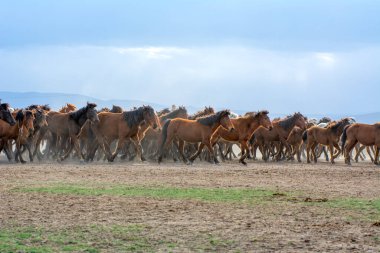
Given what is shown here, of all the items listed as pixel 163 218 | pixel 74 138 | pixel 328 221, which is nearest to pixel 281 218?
pixel 328 221

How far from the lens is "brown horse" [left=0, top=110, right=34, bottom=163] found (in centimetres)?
Result: 2827

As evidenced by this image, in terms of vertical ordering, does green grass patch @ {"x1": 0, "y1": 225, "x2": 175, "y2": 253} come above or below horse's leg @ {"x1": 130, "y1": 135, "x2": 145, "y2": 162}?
below

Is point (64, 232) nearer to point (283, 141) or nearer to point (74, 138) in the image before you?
point (74, 138)

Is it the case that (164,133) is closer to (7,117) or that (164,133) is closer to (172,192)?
(7,117)

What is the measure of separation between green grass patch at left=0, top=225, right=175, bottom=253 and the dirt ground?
228 mm

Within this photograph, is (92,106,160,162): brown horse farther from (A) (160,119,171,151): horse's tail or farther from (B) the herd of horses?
(A) (160,119,171,151): horse's tail

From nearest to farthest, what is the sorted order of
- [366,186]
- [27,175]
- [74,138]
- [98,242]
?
[98,242] < [366,186] < [27,175] < [74,138]

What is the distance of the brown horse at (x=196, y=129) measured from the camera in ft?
95.8

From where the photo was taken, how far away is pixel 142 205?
591 inches

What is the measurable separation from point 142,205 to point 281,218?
2.71 meters

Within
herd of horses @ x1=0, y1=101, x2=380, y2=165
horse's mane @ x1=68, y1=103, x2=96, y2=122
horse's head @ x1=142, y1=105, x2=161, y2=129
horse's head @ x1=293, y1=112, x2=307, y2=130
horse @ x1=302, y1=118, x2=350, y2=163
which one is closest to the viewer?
herd of horses @ x1=0, y1=101, x2=380, y2=165

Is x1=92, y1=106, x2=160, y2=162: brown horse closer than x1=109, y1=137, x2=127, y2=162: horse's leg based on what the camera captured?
No

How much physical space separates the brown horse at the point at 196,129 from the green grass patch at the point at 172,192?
10.6m

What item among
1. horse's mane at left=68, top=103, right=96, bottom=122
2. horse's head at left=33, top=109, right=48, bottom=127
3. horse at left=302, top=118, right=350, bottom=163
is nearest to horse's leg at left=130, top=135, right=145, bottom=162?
horse's mane at left=68, top=103, right=96, bottom=122
